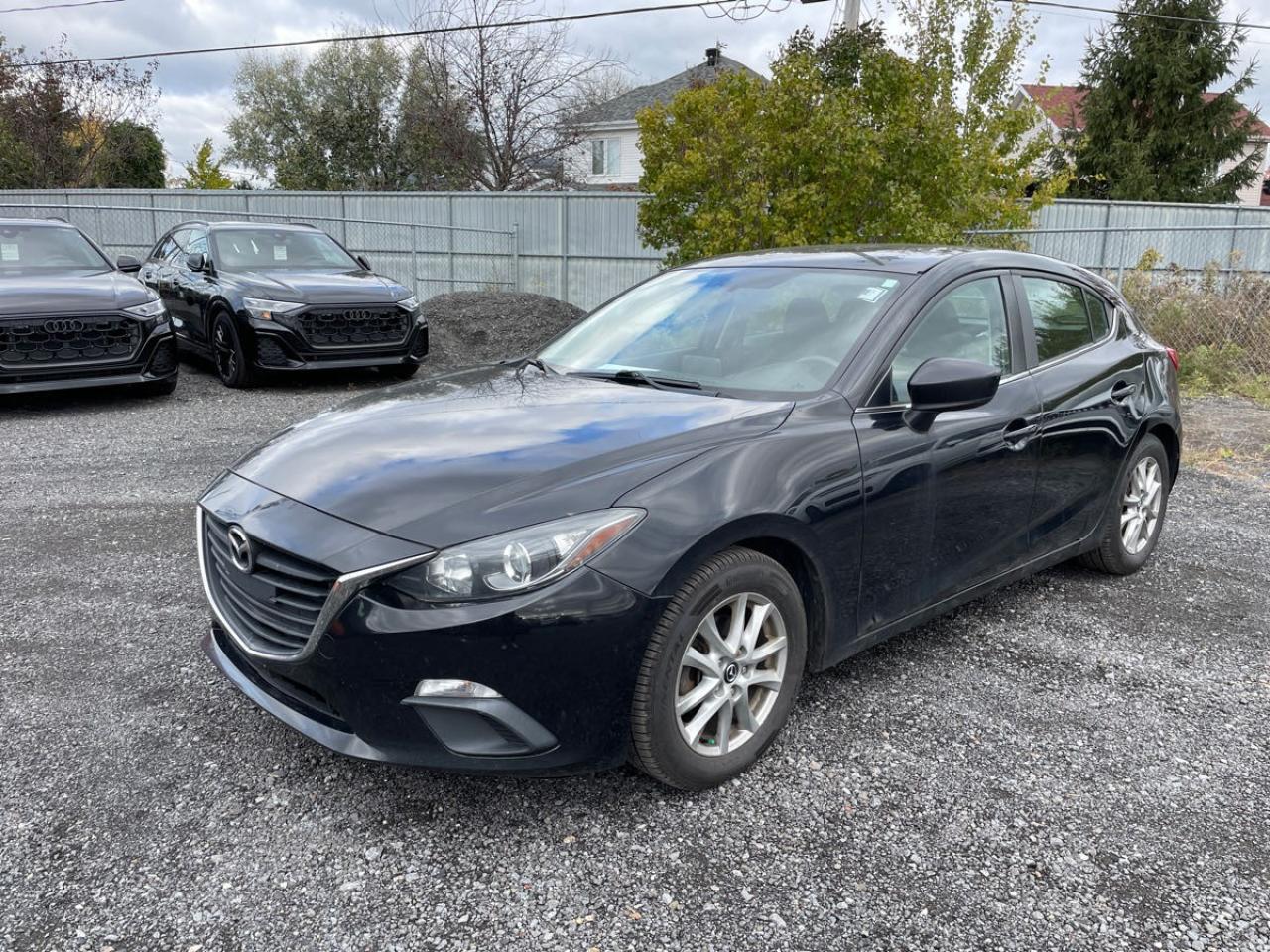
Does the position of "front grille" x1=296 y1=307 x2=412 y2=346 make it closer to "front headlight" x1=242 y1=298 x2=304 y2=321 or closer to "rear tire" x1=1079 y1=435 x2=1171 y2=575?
"front headlight" x1=242 y1=298 x2=304 y2=321

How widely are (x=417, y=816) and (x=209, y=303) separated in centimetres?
896

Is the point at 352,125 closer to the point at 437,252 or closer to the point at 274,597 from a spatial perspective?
the point at 437,252

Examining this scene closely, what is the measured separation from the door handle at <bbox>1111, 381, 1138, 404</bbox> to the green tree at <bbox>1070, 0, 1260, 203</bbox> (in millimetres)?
28383

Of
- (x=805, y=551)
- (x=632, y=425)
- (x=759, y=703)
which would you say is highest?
(x=632, y=425)

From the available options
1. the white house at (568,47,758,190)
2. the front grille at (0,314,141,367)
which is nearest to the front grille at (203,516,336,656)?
the front grille at (0,314,141,367)

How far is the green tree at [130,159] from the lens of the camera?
32.9m

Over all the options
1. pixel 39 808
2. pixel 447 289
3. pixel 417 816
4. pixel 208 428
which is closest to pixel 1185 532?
pixel 417 816

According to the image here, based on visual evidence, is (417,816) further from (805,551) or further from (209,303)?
(209,303)

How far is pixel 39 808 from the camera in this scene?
106 inches

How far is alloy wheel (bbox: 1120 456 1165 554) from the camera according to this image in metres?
4.60

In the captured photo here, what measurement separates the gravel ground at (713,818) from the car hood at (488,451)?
87 centimetres

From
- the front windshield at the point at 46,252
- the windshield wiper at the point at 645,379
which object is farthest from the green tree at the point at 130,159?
the windshield wiper at the point at 645,379

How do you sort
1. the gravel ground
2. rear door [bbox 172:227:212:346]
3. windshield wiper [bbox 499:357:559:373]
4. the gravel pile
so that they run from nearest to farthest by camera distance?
the gravel ground → windshield wiper [bbox 499:357:559:373] → rear door [bbox 172:227:212:346] → the gravel pile

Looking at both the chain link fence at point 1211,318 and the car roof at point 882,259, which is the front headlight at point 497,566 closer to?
the car roof at point 882,259
